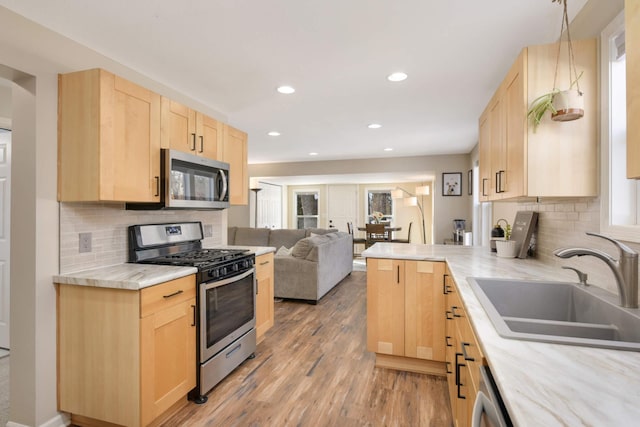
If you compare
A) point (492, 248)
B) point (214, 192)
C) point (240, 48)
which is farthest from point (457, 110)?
point (214, 192)

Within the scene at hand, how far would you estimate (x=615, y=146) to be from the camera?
1.55 m

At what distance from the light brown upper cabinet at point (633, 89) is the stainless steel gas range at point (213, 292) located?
6.98 ft

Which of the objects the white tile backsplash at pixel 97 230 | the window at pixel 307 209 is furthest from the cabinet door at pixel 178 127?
the window at pixel 307 209

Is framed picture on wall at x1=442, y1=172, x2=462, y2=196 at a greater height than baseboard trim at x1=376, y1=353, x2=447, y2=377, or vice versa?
framed picture on wall at x1=442, y1=172, x2=462, y2=196

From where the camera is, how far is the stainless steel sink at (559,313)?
1023 mm

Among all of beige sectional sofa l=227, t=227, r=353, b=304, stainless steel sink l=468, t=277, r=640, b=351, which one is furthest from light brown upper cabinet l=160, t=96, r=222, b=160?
stainless steel sink l=468, t=277, r=640, b=351

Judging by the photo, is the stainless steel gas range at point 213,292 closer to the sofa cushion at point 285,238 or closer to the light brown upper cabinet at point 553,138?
the light brown upper cabinet at point 553,138

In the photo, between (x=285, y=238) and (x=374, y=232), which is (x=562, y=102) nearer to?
(x=285, y=238)

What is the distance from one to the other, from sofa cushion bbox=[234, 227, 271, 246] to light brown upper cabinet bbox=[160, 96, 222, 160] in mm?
3398

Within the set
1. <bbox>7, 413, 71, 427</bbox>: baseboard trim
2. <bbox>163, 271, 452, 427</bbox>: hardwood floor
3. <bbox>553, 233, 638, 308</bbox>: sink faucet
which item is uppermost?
<bbox>553, 233, 638, 308</bbox>: sink faucet

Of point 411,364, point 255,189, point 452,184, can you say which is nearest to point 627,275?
point 411,364

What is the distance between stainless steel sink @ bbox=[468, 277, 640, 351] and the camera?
102 centimetres

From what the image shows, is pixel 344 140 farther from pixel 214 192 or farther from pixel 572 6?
pixel 572 6

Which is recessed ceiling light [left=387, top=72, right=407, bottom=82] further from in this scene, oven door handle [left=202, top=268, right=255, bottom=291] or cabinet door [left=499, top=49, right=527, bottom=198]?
oven door handle [left=202, top=268, right=255, bottom=291]
